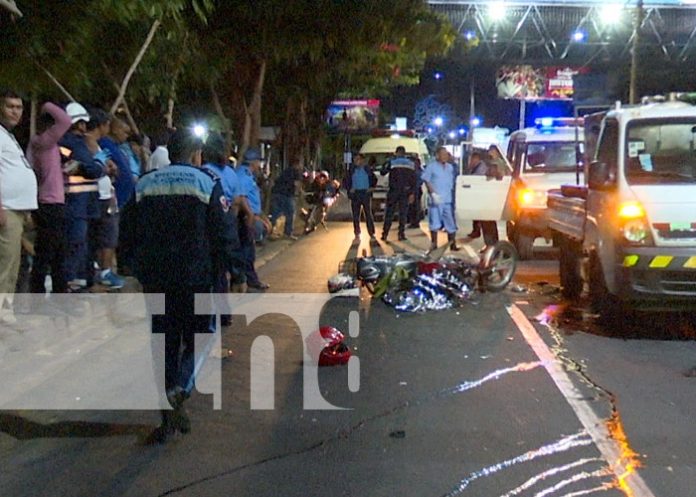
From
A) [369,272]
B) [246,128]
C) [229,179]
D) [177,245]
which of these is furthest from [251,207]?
[246,128]

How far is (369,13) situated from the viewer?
15.3 metres

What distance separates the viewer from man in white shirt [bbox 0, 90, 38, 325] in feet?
23.7

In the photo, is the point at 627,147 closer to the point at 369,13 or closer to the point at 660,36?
the point at 369,13

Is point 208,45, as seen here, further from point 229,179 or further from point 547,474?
point 547,474

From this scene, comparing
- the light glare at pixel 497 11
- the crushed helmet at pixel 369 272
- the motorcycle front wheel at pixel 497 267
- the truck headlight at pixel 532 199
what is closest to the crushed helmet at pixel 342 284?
the crushed helmet at pixel 369 272

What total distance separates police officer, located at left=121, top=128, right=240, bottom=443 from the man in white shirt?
1.86m

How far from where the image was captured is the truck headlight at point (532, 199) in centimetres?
1406

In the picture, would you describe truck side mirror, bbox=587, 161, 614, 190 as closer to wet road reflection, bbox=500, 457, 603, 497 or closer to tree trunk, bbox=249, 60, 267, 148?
wet road reflection, bbox=500, 457, 603, 497

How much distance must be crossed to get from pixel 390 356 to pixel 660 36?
30941mm

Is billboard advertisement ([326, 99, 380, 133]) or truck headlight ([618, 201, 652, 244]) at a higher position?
billboard advertisement ([326, 99, 380, 133])

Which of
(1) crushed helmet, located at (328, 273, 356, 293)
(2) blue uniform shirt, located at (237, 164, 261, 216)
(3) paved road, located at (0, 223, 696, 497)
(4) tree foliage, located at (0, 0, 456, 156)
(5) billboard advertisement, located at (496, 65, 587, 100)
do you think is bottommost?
(3) paved road, located at (0, 223, 696, 497)

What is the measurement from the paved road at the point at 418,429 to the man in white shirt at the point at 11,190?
0.71 metres

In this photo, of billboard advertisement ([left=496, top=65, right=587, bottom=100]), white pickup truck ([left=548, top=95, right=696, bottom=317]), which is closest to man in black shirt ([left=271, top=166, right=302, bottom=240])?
white pickup truck ([left=548, top=95, right=696, bottom=317])

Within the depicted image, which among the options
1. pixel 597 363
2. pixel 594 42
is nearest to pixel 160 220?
pixel 597 363
